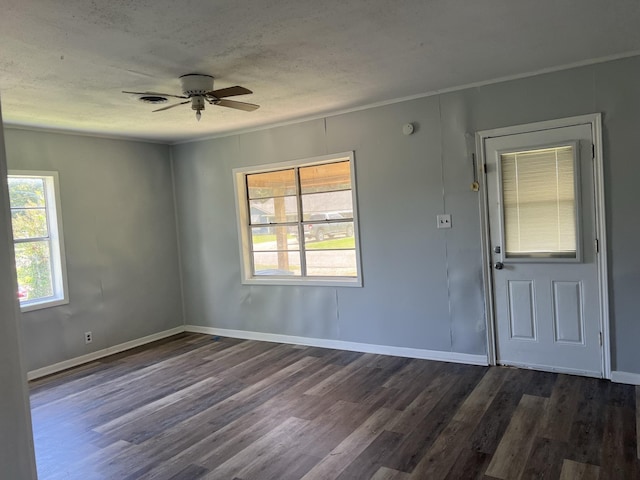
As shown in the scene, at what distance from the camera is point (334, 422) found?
321 cm

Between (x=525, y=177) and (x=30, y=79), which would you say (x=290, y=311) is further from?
(x=30, y=79)

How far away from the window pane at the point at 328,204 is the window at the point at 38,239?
2.58m

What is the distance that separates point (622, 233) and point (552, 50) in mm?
1461

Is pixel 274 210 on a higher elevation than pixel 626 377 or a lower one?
higher

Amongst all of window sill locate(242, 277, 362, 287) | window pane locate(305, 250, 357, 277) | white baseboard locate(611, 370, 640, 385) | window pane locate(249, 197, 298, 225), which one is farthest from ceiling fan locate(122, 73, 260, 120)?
white baseboard locate(611, 370, 640, 385)

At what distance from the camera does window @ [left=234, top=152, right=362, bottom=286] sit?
4.82 meters

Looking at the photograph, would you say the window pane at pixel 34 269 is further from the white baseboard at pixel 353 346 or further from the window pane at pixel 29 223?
the white baseboard at pixel 353 346

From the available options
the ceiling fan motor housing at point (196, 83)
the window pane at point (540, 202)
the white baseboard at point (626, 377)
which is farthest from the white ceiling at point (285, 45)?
the white baseboard at point (626, 377)

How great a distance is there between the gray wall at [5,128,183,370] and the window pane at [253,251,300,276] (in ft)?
4.07

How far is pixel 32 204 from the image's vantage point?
464cm

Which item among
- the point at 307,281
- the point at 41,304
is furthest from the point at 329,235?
the point at 41,304

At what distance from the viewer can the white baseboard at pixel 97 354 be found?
4590mm

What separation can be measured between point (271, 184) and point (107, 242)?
198 centimetres

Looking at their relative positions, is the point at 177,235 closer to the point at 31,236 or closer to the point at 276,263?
the point at 276,263
